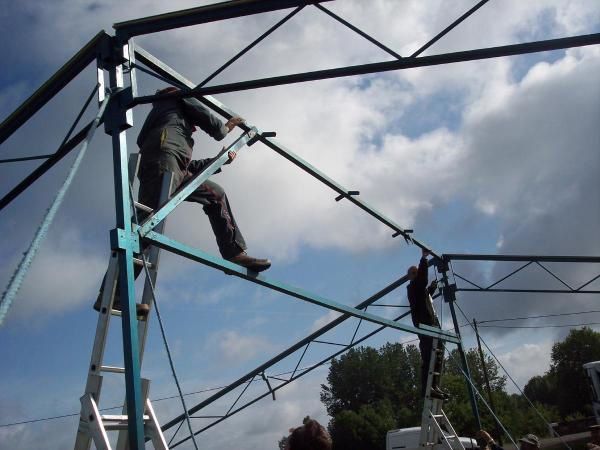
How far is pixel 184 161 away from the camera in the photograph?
479 centimetres

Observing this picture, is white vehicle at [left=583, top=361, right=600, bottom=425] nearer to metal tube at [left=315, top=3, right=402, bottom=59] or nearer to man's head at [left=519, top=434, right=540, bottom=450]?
man's head at [left=519, top=434, right=540, bottom=450]

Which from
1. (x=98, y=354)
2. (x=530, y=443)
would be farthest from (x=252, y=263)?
(x=530, y=443)

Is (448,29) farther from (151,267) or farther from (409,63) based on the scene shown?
(151,267)

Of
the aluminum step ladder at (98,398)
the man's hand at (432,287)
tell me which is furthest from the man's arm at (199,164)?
the man's hand at (432,287)

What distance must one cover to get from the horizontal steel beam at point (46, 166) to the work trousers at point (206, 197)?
68 centimetres

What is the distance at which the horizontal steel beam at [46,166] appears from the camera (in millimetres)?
4969

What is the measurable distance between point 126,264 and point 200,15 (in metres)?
1.92

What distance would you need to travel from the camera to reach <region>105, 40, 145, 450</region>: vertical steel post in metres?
3.53

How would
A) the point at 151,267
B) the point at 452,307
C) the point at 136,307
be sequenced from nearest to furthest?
the point at 136,307 < the point at 151,267 < the point at 452,307

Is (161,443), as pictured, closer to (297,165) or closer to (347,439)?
(297,165)

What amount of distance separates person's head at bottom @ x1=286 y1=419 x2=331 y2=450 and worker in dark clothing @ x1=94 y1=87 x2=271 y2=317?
85.9 inches

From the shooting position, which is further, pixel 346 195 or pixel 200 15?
pixel 346 195

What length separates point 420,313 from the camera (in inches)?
356

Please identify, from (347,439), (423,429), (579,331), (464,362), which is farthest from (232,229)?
(579,331)
